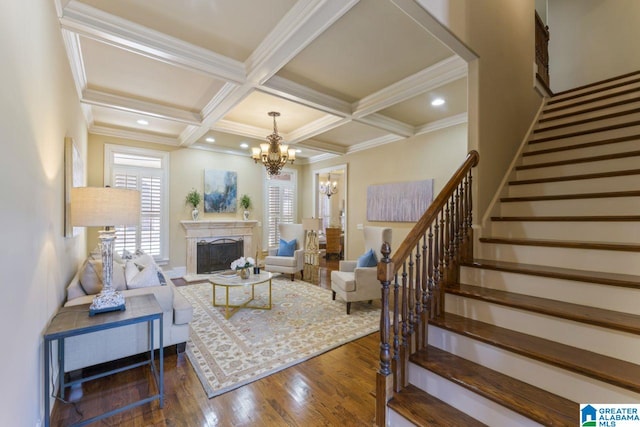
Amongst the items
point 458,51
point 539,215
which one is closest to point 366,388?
point 539,215

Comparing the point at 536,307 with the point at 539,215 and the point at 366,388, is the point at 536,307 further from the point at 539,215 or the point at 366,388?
the point at 366,388

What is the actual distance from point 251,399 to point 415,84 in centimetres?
364

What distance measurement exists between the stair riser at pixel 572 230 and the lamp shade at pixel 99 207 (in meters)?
3.18

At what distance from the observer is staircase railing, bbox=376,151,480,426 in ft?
5.67

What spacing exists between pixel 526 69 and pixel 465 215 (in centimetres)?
227

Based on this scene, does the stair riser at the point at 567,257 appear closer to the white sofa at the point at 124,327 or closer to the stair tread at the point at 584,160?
the stair tread at the point at 584,160

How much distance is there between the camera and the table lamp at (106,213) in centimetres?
192

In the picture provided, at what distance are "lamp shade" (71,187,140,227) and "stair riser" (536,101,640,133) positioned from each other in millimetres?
4473

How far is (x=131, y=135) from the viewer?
5395 mm

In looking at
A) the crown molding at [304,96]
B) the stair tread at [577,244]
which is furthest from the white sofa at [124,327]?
the stair tread at [577,244]

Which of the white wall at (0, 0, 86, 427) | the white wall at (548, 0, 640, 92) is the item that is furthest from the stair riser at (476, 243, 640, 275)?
the white wall at (548, 0, 640, 92)

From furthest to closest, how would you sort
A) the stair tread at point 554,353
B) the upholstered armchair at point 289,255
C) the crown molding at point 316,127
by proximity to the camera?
the upholstered armchair at point 289,255 < the crown molding at point 316,127 < the stair tread at point 554,353

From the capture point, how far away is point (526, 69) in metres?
3.36

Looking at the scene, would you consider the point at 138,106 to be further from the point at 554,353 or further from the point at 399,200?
the point at 554,353
